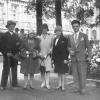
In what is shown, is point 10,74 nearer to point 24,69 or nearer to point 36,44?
point 24,69

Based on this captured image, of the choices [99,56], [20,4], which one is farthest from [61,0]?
[20,4]

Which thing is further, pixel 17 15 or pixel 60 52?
pixel 17 15

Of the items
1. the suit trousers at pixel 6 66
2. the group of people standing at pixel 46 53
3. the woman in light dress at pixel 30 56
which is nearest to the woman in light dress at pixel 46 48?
the group of people standing at pixel 46 53

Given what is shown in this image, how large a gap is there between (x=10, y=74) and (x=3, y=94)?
1.33 meters

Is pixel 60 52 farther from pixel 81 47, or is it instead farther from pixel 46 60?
pixel 81 47

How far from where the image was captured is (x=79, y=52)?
8.58 m

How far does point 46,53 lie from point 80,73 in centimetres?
118

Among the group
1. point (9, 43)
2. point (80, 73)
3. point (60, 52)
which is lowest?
point (80, 73)

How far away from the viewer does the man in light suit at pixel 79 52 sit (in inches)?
337

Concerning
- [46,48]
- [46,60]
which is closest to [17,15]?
[46,60]

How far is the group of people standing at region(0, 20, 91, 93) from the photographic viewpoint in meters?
8.64

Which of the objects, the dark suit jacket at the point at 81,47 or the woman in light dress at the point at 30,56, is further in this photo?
the woman in light dress at the point at 30,56

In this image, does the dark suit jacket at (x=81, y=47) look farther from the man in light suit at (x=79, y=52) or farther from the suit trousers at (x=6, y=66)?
the suit trousers at (x=6, y=66)

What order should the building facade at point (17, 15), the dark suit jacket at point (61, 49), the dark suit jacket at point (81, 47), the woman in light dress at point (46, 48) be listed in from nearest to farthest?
the dark suit jacket at point (81, 47) → the dark suit jacket at point (61, 49) → the woman in light dress at point (46, 48) → the building facade at point (17, 15)
